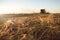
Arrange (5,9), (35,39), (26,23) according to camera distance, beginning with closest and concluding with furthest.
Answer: (35,39) → (26,23) → (5,9)

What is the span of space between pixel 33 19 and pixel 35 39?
0.38m

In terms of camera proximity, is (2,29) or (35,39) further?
(2,29)

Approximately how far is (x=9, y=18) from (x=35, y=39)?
0.64m

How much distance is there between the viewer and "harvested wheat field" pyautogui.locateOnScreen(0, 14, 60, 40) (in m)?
2.10

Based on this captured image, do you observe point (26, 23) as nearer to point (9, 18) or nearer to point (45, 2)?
point (9, 18)

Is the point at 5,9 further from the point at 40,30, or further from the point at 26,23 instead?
the point at 40,30

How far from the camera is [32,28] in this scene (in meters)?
2.17

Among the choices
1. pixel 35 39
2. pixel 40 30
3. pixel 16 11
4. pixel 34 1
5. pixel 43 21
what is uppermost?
pixel 34 1

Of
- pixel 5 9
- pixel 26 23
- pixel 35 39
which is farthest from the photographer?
pixel 5 9

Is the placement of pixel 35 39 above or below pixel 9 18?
below

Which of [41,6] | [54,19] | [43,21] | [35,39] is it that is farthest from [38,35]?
[41,6]

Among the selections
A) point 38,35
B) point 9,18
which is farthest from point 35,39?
point 9,18

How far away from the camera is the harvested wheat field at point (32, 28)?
210cm

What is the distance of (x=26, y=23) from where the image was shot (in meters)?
2.21
